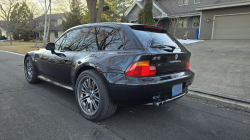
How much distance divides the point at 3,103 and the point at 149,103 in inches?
113

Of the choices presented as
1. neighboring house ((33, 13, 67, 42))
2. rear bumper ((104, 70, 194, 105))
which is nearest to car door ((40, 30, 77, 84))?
rear bumper ((104, 70, 194, 105))

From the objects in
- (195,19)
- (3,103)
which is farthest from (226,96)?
(195,19)

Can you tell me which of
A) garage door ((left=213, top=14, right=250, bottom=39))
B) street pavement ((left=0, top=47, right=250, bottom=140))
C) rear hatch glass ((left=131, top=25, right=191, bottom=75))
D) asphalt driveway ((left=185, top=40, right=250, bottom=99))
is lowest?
street pavement ((left=0, top=47, right=250, bottom=140))

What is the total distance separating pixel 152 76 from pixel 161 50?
462 millimetres

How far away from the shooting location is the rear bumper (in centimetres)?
238

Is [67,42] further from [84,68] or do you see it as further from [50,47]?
[84,68]

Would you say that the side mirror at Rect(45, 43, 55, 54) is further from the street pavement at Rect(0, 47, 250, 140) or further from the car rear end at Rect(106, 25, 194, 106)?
the car rear end at Rect(106, 25, 194, 106)

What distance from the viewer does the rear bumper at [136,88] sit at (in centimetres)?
238

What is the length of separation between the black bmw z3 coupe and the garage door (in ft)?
52.8

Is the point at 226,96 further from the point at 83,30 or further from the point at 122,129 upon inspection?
the point at 83,30

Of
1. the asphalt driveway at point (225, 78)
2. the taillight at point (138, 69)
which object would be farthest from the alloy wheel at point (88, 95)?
the asphalt driveway at point (225, 78)

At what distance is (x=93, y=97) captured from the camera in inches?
112

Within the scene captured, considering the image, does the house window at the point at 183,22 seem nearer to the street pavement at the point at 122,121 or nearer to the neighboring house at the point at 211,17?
the neighboring house at the point at 211,17

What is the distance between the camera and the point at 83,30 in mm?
3457
